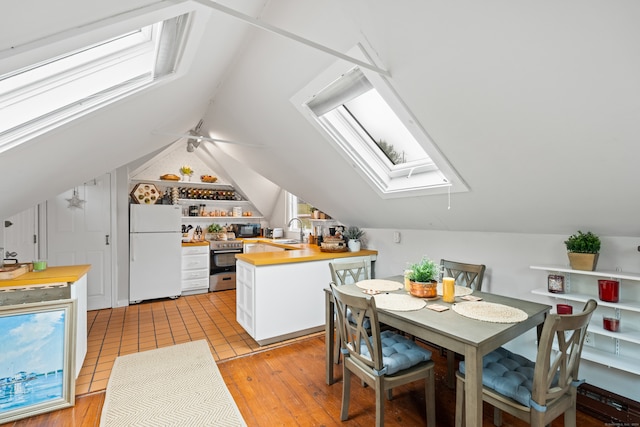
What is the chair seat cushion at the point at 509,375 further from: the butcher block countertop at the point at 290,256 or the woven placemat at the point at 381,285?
the butcher block countertop at the point at 290,256

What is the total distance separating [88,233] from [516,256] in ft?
16.5

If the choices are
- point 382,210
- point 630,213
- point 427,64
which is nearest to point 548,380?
point 630,213

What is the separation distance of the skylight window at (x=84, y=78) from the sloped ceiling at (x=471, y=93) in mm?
130

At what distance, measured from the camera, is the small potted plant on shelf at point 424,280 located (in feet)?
6.74

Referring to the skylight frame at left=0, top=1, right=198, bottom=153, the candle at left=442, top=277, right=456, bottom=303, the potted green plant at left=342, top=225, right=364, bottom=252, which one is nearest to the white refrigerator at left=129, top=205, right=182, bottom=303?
the potted green plant at left=342, top=225, right=364, bottom=252

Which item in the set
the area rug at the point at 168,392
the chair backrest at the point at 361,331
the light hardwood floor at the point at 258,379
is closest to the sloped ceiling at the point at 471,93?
the chair backrest at the point at 361,331

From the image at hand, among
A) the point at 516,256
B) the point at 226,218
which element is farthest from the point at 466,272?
the point at 226,218

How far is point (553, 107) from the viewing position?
1369 millimetres

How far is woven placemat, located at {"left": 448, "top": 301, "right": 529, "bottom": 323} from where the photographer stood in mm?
1641

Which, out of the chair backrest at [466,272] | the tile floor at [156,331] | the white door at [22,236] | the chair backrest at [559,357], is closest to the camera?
the chair backrest at [559,357]

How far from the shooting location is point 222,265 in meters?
5.24

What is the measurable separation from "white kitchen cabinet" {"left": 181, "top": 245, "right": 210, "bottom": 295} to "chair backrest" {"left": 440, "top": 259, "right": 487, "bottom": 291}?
3883 mm

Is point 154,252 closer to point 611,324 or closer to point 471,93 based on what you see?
point 471,93

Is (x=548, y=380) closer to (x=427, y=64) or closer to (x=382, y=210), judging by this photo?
(x=427, y=64)
